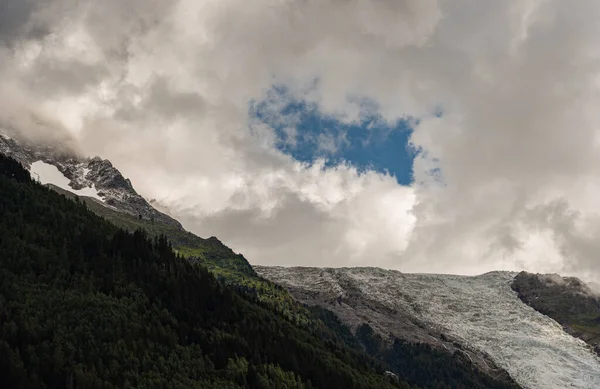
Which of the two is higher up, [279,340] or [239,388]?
[279,340]

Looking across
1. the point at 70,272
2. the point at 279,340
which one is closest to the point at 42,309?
the point at 70,272

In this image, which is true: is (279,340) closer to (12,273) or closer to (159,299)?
(159,299)

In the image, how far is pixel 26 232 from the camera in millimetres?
199500

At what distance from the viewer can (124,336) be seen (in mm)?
151250

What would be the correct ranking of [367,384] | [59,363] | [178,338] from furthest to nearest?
[367,384], [178,338], [59,363]

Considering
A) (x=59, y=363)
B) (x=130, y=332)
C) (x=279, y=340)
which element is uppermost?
(x=279, y=340)

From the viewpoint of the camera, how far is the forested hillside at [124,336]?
132 meters

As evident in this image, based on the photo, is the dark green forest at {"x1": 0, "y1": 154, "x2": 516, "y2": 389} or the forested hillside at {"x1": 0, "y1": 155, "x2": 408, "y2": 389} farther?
the forested hillside at {"x1": 0, "y1": 155, "x2": 408, "y2": 389}

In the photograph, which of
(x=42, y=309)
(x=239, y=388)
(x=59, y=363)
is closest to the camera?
(x=59, y=363)

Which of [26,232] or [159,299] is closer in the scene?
[159,299]

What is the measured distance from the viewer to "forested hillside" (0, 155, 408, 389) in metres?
132

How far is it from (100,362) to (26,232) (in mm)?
83850

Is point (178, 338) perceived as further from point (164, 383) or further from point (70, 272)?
point (70, 272)

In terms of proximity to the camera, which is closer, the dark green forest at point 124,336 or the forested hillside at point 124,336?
the dark green forest at point 124,336
